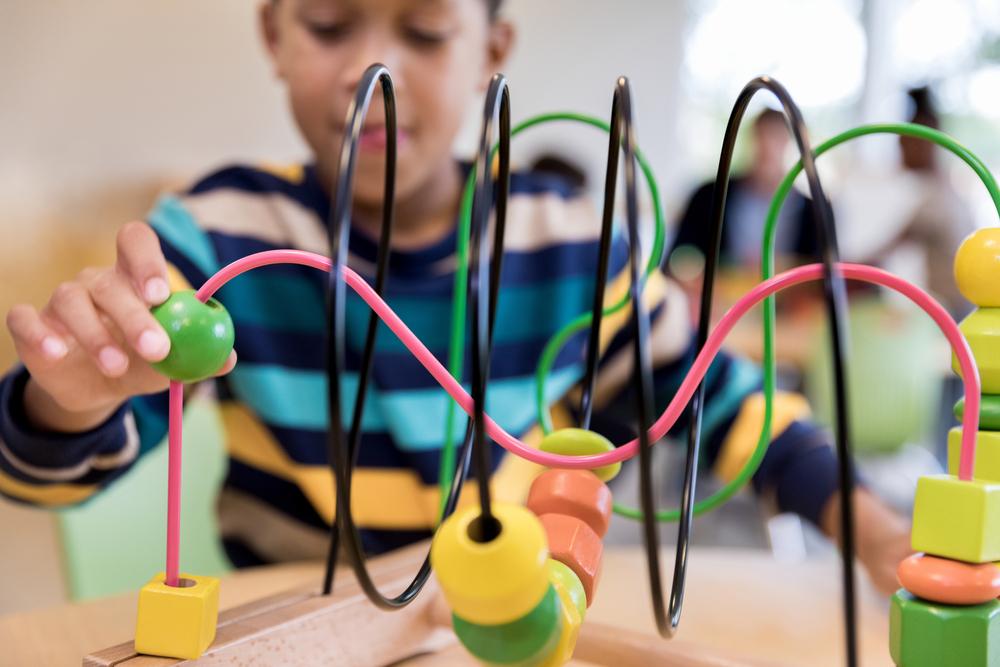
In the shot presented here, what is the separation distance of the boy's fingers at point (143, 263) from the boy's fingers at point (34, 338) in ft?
0.14

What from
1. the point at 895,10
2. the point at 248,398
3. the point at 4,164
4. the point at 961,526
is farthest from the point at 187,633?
the point at 895,10

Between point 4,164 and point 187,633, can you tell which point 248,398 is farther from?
point 4,164

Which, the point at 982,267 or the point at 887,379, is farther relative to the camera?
the point at 887,379

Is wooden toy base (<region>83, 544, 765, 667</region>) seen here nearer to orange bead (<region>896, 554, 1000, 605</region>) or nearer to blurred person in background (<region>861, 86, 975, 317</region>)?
orange bead (<region>896, 554, 1000, 605</region>)

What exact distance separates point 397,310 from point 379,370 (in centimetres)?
5

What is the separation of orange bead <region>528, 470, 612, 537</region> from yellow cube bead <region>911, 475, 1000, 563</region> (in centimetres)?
11

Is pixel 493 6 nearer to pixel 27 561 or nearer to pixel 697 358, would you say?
pixel 697 358

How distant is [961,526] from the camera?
0.29m

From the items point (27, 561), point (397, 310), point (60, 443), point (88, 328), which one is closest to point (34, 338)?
point (88, 328)

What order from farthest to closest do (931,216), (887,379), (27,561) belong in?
1. (931,216)
2. (887,379)
3. (27,561)

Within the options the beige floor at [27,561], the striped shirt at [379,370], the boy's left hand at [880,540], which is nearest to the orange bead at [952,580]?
the boy's left hand at [880,540]

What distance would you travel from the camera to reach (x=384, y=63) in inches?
22.9

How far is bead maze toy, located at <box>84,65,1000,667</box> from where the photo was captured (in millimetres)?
226

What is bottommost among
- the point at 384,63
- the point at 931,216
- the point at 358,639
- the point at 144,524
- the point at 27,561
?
the point at 27,561
